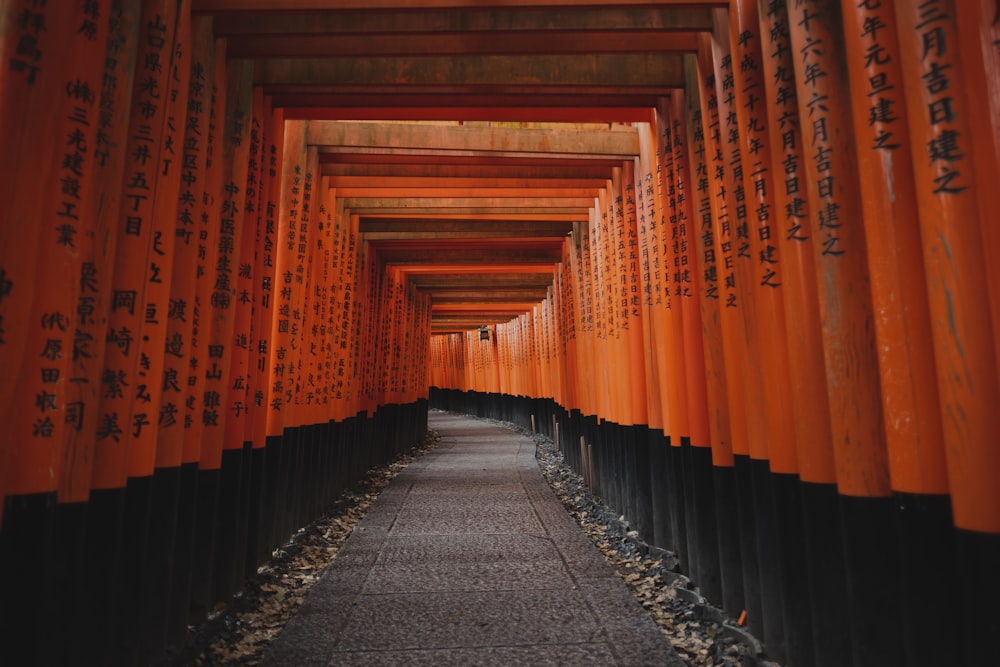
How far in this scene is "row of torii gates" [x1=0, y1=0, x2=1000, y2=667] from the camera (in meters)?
2.12

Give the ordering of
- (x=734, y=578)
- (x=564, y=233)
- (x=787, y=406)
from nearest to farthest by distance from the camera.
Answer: (x=787, y=406) < (x=734, y=578) < (x=564, y=233)

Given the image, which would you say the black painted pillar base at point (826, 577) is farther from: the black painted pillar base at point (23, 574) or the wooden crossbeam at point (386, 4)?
the black painted pillar base at point (23, 574)

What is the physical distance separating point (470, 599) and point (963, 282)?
3463mm

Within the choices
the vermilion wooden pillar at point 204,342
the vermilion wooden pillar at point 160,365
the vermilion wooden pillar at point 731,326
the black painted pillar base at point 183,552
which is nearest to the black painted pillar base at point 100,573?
the vermilion wooden pillar at point 160,365

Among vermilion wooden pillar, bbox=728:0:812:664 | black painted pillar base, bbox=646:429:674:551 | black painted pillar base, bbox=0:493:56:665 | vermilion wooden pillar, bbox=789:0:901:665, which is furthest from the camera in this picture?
black painted pillar base, bbox=646:429:674:551

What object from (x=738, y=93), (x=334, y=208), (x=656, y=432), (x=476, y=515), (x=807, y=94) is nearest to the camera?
(x=807, y=94)

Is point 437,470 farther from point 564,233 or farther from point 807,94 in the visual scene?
point 807,94

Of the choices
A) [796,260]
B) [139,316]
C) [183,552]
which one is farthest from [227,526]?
[796,260]

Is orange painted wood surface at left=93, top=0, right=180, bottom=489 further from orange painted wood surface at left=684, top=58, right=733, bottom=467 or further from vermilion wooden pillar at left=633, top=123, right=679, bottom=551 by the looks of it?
vermilion wooden pillar at left=633, top=123, right=679, bottom=551

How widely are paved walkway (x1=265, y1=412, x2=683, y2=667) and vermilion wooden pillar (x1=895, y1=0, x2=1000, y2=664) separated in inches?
72.5

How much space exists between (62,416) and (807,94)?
10.9 feet

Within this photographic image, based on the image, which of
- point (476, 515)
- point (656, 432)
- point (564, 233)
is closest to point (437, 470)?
point (476, 515)

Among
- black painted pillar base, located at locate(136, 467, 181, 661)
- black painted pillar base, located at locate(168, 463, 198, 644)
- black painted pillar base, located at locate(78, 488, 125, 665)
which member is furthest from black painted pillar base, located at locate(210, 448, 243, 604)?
black painted pillar base, located at locate(78, 488, 125, 665)

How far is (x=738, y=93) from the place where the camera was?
3287 millimetres
